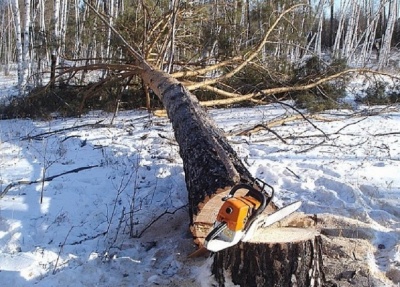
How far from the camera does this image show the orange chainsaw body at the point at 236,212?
2.47 metres

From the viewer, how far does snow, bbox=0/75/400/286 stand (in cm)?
327

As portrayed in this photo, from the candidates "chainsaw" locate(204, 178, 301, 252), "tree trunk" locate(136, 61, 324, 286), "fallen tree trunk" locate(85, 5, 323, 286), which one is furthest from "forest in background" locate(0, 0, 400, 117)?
"chainsaw" locate(204, 178, 301, 252)

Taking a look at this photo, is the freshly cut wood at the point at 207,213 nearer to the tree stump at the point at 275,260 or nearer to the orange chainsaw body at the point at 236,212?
the tree stump at the point at 275,260

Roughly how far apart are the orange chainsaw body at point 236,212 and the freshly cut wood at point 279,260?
0.34m

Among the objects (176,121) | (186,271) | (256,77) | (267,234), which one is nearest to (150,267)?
(186,271)

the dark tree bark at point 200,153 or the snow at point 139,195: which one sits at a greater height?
the dark tree bark at point 200,153

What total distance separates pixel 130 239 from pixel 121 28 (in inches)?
261

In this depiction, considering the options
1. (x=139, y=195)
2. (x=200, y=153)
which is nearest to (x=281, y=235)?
(x=200, y=153)

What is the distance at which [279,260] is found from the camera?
110 inches

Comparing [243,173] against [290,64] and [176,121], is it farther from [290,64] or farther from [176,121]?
[290,64]

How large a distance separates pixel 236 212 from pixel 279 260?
1.90ft

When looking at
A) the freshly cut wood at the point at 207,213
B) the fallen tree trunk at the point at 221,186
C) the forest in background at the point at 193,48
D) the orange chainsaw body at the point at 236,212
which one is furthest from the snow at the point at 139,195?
the forest in background at the point at 193,48

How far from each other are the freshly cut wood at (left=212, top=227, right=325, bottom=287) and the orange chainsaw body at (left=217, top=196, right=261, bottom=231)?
0.34 m

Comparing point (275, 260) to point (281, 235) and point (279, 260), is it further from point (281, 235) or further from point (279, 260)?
point (281, 235)
